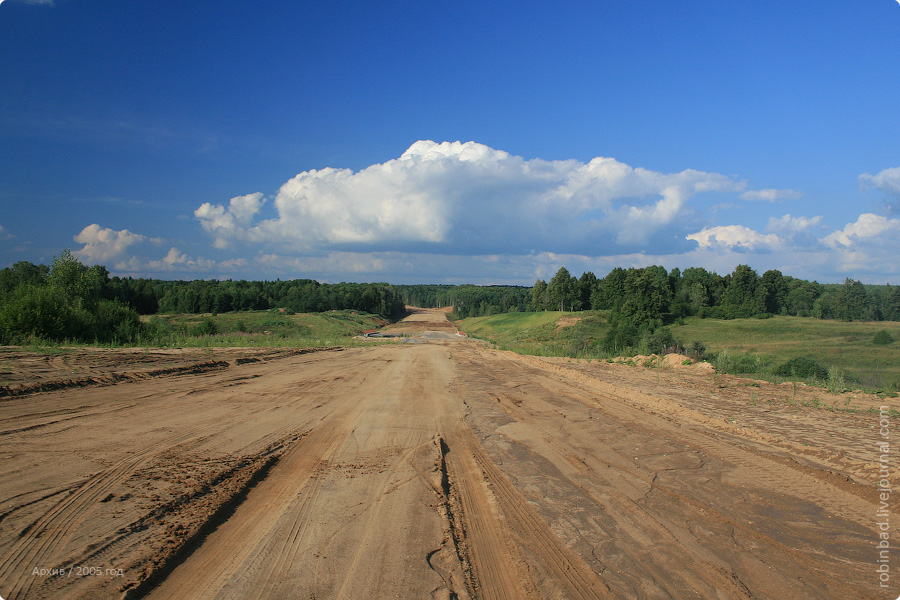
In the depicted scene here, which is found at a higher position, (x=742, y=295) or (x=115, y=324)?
(x=742, y=295)

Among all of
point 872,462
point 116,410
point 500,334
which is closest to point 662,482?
point 872,462

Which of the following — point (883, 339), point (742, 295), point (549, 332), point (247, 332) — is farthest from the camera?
point (742, 295)

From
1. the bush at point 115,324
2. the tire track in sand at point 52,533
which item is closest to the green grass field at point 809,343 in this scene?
the tire track in sand at point 52,533

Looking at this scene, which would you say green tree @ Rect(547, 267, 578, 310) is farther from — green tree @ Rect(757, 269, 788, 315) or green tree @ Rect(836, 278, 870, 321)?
green tree @ Rect(836, 278, 870, 321)

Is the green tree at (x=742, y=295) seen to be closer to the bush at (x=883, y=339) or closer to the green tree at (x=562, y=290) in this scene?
the green tree at (x=562, y=290)

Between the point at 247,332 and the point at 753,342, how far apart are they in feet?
187

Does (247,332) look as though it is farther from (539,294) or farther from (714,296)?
(714,296)

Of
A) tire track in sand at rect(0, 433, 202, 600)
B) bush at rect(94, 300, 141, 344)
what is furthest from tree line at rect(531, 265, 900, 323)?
tire track in sand at rect(0, 433, 202, 600)

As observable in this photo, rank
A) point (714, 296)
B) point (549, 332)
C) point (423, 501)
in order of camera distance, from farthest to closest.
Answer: point (714, 296) < point (549, 332) < point (423, 501)

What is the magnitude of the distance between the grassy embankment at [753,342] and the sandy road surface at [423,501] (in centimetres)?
1219

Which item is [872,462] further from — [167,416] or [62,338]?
[62,338]

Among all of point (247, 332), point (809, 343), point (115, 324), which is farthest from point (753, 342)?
point (115, 324)

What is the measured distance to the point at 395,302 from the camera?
5187 inches

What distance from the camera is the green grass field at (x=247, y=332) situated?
2850cm
